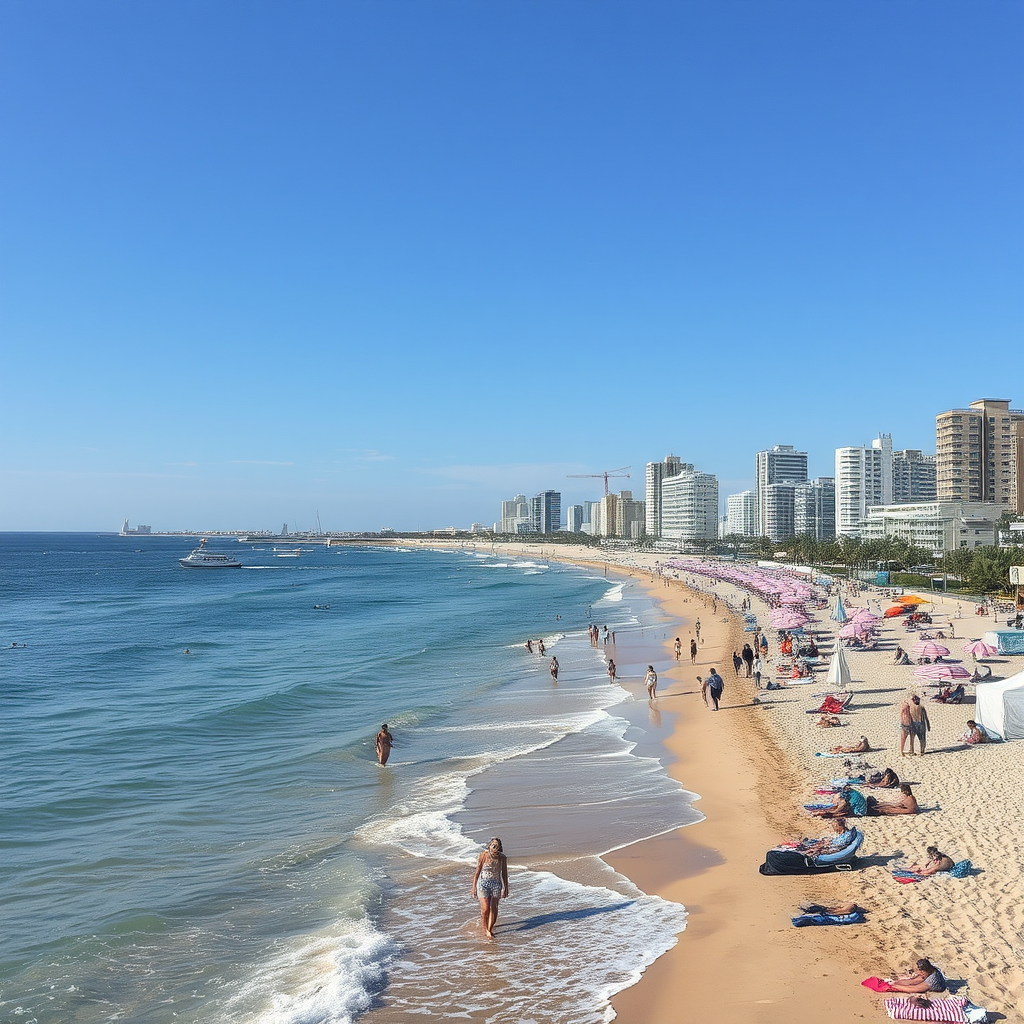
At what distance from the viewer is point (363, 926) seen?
9453 mm

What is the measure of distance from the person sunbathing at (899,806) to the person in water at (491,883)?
20.6 feet

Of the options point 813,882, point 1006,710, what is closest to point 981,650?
point 1006,710

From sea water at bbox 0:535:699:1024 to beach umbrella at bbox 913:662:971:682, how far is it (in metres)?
7.08

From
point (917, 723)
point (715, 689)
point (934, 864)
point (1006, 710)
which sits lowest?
point (715, 689)

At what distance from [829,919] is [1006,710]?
29.7 ft

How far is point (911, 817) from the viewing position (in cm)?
1177

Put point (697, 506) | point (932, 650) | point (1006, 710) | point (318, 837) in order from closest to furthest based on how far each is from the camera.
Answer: point (318, 837)
point (1006, 710)
point (932, 650)
point (697, 506)

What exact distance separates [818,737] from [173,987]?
13795 millimetres

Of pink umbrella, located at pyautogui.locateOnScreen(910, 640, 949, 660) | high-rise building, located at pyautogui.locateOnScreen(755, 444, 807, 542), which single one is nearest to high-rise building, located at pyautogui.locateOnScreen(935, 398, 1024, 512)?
high-rise building, located at pyautogui.locateOnScreen(755, 444, 807, 542)

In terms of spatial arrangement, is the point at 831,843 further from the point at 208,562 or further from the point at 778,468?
the point at 778,468

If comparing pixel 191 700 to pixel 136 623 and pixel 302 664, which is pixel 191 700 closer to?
pixel 302 664

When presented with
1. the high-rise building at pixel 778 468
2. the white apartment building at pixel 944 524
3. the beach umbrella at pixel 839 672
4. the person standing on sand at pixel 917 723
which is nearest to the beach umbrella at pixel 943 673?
the beach umbrella at pixel 839 672

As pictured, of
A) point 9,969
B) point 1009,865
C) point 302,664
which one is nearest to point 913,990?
point 1009,865

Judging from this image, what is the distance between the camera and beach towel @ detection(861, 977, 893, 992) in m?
7.21
